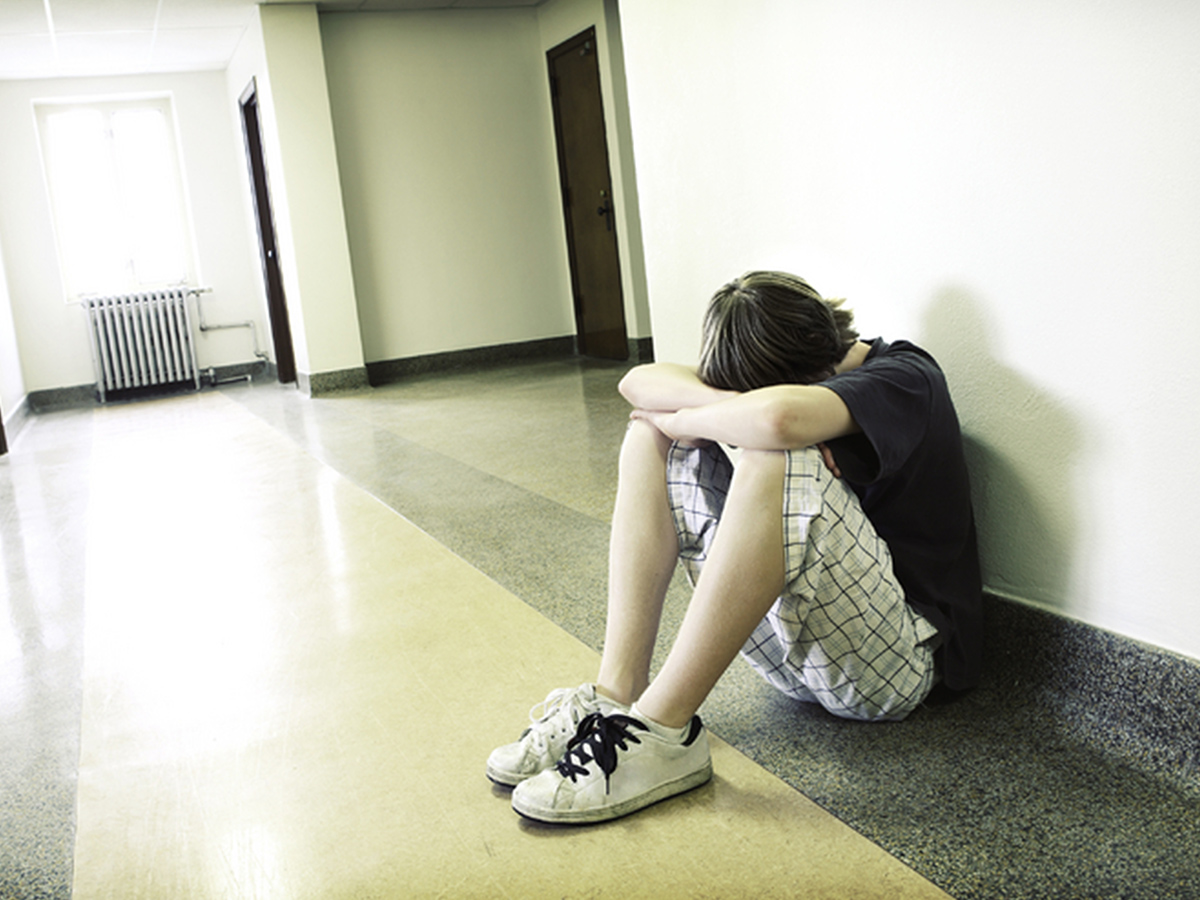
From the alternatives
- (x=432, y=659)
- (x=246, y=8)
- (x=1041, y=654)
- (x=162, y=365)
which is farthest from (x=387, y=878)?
(x=162, y=365)

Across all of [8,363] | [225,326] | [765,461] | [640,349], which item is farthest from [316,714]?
[225,326]

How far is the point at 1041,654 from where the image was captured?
143cm

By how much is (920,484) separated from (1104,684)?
0.36 m

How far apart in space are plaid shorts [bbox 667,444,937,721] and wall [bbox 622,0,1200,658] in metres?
0.28

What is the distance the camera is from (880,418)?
4.10 ft

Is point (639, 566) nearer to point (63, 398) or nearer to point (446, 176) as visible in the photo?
point (446, 176)

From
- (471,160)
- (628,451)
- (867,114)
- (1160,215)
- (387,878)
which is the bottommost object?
(387,878)

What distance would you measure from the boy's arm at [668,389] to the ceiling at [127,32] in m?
5.20

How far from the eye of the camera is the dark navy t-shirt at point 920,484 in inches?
49.3

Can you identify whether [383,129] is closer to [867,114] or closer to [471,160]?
[471,160]

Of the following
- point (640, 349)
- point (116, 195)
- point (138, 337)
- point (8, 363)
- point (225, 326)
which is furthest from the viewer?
point (225, 326)

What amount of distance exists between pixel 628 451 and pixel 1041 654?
0.65m

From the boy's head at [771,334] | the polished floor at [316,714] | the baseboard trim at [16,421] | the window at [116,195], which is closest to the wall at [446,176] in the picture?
the window at [116,195]

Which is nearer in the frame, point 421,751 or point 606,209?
point 421,751
